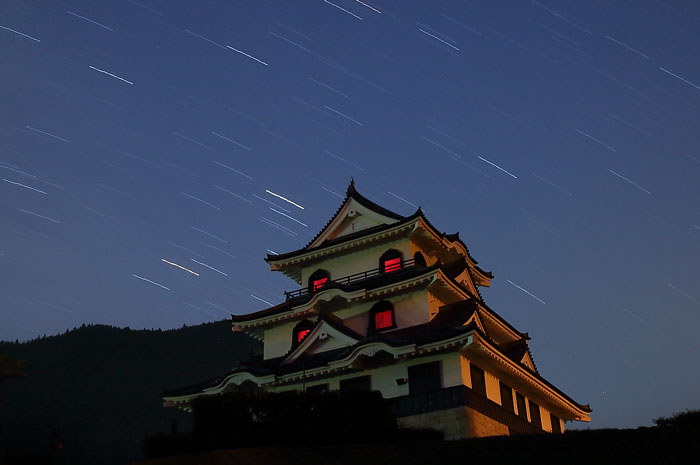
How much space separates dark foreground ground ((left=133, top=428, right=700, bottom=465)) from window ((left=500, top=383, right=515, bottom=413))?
37.6ft

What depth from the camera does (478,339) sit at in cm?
3166

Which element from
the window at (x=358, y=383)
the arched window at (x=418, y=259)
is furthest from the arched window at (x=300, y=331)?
the arched window at (x=418, y=259)

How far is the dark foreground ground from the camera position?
793 inches

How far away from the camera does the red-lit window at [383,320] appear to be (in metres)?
37.1

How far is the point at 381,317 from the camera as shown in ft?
123

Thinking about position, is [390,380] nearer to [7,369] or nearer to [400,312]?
[400,312]

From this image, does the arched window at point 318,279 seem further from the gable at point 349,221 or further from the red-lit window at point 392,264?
the red-lit window at point 392,264

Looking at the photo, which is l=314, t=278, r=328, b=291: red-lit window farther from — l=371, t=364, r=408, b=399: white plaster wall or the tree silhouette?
the tree silhouette

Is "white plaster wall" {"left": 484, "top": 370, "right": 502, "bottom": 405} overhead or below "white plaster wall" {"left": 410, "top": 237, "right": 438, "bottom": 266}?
below

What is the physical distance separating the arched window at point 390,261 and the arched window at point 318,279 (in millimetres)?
3596

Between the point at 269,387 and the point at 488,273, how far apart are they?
56.2 feet

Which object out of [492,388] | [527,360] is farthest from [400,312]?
[527,360]

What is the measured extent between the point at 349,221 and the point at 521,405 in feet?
47.4

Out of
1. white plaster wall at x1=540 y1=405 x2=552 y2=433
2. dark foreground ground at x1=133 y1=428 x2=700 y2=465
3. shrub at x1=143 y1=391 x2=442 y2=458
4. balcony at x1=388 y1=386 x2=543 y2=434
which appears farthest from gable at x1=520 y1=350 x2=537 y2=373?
dark foreground ground at x1=133 y1=428 x2=700 y2=465
